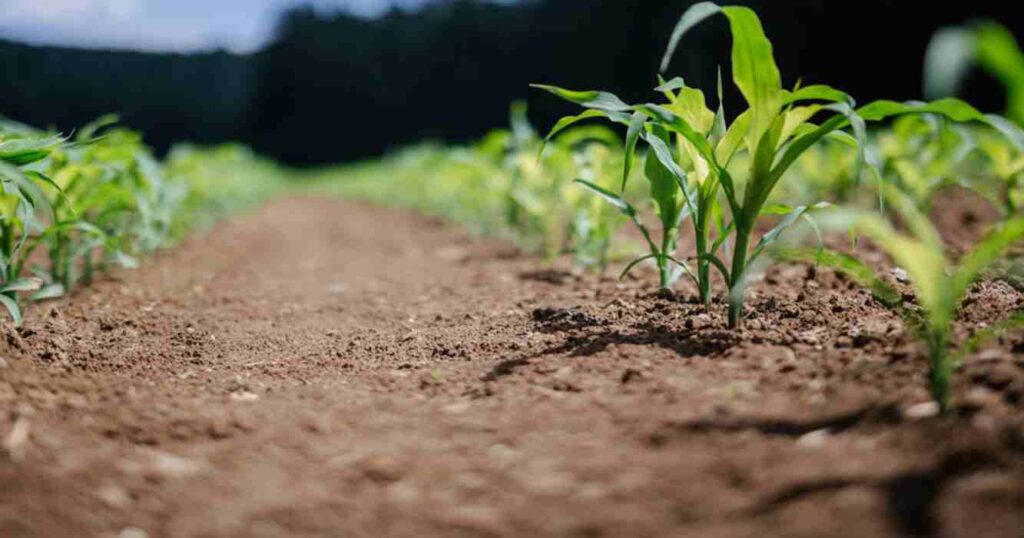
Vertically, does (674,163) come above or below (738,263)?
above

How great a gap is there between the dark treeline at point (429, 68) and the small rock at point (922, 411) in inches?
223

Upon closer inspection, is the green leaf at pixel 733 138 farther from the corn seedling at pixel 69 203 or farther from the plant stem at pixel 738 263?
the corn seedling at pixel 69 203

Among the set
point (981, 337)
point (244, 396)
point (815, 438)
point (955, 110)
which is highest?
point (955, 110)

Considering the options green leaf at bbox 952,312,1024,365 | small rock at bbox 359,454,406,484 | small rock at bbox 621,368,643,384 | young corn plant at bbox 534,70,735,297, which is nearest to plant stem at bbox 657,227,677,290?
young corn plant at bbox 534,70,735,297

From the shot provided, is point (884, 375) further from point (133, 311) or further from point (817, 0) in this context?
point (817, 0)

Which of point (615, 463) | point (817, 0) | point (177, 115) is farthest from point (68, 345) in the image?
point (177, 115)

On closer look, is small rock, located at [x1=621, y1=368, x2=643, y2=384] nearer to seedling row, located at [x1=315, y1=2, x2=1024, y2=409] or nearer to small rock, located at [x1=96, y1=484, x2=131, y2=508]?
seedling row, located at [x1=315, y1=2, x2=1024, y2=409]

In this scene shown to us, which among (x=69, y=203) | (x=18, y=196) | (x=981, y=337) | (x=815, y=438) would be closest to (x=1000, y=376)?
(x=981, y=337)

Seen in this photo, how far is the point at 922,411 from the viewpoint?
3.38 ft

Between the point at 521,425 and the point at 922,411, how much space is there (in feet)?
1.89

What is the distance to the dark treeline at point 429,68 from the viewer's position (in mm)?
7281

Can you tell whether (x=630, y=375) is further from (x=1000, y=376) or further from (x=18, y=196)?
(x=18, y=196)

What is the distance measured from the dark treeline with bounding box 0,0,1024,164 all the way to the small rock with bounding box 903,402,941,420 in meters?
5.67

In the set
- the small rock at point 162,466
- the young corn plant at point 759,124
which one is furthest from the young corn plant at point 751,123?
the small rock at point 162,466
